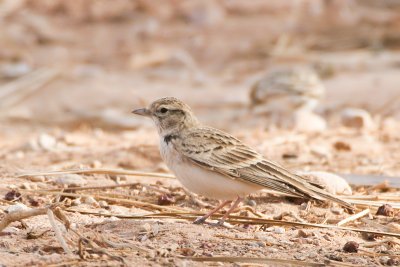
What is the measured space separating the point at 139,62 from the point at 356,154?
6565mm

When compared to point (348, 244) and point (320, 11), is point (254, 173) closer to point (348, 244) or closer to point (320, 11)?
point (348, 244)

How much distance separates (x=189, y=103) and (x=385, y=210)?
6.45 m

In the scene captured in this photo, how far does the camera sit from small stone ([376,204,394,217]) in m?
5.93

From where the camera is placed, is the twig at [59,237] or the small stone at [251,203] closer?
the twig at [59,237]

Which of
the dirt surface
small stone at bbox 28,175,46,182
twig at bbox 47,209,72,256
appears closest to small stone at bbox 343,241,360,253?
the dirt surface

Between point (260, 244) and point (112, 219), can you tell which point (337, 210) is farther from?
point (112, 219)

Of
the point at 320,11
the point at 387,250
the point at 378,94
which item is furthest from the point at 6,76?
the point at 387,250

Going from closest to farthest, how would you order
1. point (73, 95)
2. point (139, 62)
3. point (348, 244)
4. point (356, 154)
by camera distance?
point (348, 244), point (356, 154), point (73, 95), point (139, 62)

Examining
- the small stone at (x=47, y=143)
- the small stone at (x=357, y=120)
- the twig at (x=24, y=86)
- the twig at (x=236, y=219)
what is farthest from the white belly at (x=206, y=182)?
the twig at (x=24, y=86)

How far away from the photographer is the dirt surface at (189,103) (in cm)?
483

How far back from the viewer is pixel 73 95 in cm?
1234

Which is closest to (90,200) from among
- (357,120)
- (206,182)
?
(206,182)

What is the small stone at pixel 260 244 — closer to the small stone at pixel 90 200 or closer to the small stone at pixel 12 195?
the small stone at pixel 90 200

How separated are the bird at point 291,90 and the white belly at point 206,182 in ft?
18.7
